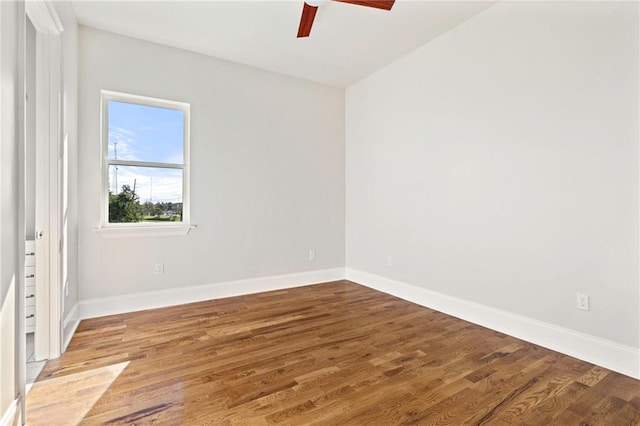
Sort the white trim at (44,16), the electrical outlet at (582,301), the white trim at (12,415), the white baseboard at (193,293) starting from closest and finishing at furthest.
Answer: the white trim at (12,415), the white trim at (44,16), the electrical outlet at (582,301), the white baseboard at (193,293)

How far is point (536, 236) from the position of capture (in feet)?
8.37

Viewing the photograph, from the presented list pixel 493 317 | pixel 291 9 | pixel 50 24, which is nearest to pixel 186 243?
pixel 50 24

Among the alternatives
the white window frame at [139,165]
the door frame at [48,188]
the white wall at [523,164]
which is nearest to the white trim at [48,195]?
the door frame at [48,188]

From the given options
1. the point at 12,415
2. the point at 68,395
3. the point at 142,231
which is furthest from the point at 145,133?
the point at 12,415

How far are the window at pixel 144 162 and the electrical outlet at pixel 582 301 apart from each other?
3689 mm

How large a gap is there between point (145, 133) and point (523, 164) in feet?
12.1

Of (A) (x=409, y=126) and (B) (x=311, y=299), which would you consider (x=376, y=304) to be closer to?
(B) (x=311, y=299)

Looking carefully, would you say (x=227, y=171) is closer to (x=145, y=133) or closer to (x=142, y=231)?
(x=145, y=133)

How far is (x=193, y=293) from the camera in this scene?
3.56m

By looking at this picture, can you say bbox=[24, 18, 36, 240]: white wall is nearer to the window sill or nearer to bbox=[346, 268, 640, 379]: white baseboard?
the window sill

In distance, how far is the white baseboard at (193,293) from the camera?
122 inches

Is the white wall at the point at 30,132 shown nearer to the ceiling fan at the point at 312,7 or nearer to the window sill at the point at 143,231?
the window sill at the point at 143,231

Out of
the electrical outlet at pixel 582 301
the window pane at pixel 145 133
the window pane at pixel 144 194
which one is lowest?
the electrical outlet at pixel 582 301

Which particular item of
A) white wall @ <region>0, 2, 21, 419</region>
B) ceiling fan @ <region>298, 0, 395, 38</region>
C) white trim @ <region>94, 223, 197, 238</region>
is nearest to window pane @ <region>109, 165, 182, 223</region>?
white trim @ <region>94, 223, 197, 238</region>
